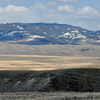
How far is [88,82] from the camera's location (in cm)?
3800

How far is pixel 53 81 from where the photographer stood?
1485 inches

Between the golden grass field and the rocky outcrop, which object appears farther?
the golden grass field

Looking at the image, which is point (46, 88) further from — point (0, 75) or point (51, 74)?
point (0, 75)

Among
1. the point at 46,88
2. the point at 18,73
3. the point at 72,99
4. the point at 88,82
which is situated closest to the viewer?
the point at 72,99

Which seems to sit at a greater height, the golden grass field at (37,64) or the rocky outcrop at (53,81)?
the rocky outcrop at (53,81)

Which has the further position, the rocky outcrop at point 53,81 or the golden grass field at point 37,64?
the golden grass field at point 37,64

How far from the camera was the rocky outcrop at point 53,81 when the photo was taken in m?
37.1

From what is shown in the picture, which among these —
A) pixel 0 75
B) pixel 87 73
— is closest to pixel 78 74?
pixel 87 73

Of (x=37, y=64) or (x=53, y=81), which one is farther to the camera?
(x=37, y=64)

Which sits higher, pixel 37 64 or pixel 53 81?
pixel 53 81

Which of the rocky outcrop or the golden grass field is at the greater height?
the rocky outcrop

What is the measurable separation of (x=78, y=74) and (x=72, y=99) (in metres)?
17.8

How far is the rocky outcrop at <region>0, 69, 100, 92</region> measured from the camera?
3712 cm

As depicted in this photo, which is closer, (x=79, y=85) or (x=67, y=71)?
(x=79, y=85)
